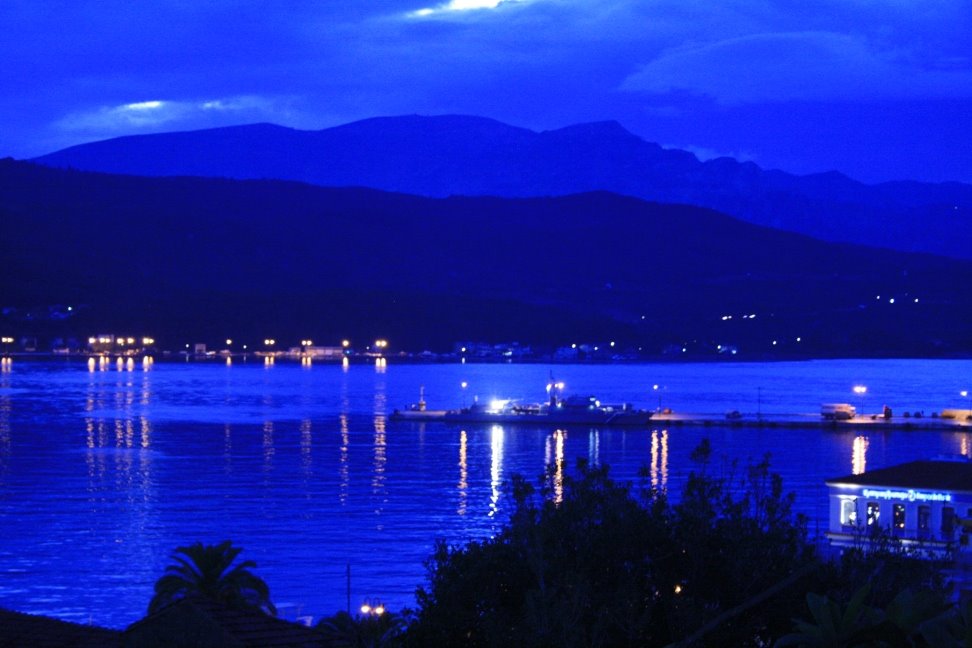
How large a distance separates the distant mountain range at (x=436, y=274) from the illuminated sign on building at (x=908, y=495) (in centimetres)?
14109

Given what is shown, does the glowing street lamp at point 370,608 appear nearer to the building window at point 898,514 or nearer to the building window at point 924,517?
the building window at point 898,514

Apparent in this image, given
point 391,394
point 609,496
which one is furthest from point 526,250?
point 609,496

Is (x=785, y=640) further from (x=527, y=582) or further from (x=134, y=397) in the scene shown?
(x=134, y=397)

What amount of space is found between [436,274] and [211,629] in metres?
170

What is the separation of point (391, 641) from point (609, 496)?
1.55 m

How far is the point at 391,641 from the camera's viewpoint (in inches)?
343

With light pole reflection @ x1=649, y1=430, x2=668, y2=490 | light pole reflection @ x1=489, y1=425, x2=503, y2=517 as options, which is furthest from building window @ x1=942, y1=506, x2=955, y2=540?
light pole reflection @ x1=649, y1=430, x2=668, y2=490

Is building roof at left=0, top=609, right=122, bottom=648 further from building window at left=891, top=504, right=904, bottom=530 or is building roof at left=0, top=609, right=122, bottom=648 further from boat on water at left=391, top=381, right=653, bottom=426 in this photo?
boat on water at left=391, top=381, right=653, bottom=426

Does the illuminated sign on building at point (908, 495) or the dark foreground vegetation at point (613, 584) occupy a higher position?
the dark foreground vegetation at point (613, 584)

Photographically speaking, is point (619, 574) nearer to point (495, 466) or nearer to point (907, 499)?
point (907, 499)

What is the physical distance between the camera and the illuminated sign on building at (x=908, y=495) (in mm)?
21328

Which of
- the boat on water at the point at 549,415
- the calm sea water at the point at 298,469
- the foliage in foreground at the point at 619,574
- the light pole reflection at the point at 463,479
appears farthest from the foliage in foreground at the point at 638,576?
the boat on water at the point at 549,415

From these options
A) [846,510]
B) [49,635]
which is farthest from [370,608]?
[49,635]

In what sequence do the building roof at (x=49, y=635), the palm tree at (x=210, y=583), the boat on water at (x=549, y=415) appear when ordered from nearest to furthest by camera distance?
the building roof at (x=49, y=635) < the palm tree at (x=210, y=583) < the boat on water at (x=549, y=415)
